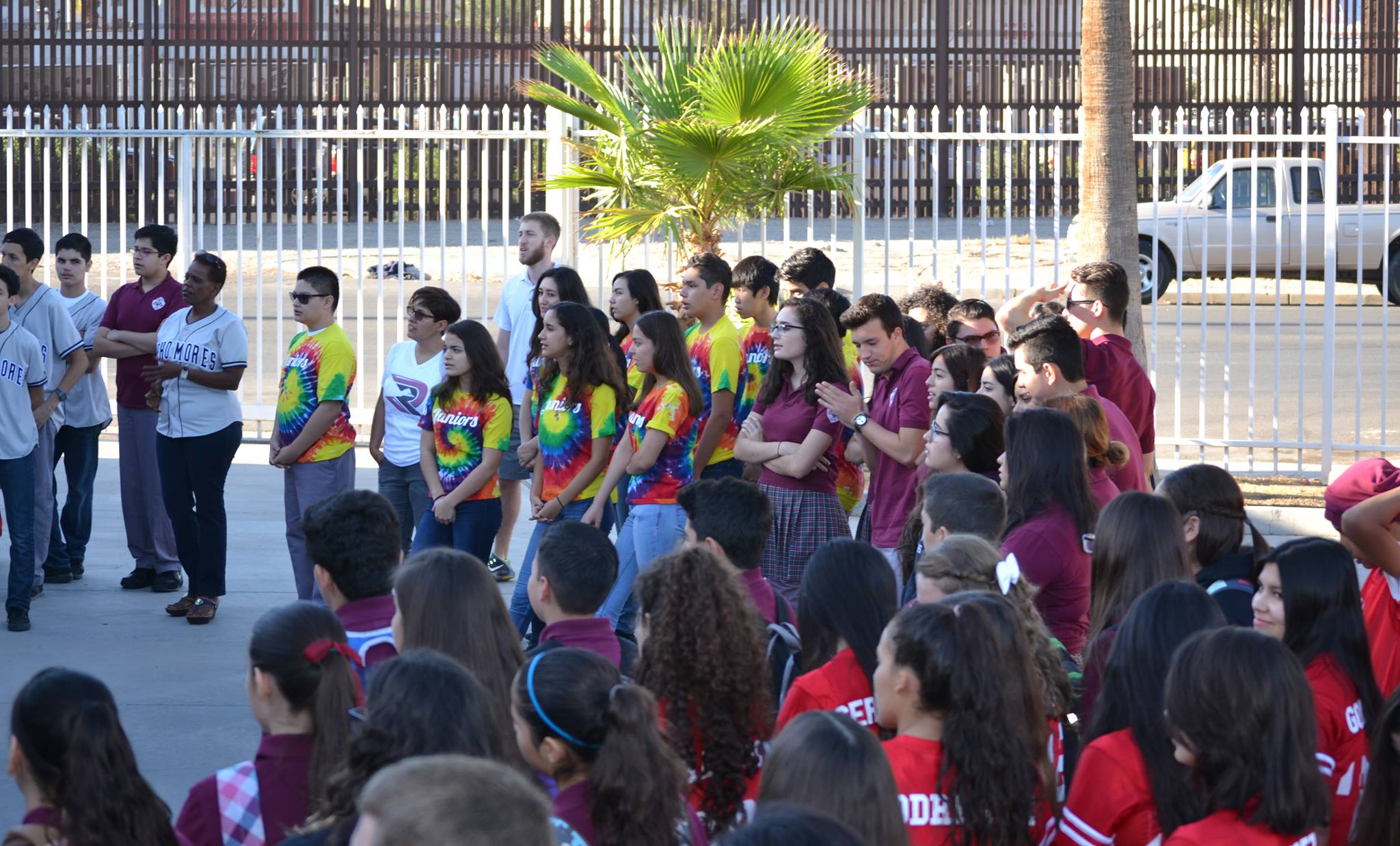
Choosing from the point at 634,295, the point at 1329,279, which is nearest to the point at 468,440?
the point at 634,295

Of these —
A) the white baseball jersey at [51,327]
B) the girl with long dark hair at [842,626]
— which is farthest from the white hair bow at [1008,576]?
the white baseball jersey at [51,327]

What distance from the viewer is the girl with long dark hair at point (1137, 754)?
3.12 meters

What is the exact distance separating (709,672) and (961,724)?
613 mm

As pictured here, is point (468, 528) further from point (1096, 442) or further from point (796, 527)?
point (1096, 442)

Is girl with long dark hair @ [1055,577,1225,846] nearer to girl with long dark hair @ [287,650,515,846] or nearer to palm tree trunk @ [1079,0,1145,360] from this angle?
girl with long dark hair @ [287,650,515,846]

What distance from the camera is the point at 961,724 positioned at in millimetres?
Result: 3113

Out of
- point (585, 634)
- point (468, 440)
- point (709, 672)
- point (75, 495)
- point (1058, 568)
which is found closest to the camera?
point (709, 672)

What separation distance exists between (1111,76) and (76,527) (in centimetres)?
674

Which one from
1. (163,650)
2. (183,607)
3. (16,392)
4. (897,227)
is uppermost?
(897,227)

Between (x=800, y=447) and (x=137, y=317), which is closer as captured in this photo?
(x=800, y=447)

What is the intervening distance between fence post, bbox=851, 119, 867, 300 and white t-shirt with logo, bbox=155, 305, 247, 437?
4399mm

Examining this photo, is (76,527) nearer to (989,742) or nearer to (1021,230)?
(989,742)

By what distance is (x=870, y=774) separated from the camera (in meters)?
2.58

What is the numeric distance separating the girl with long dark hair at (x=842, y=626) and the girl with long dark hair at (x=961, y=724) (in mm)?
375
